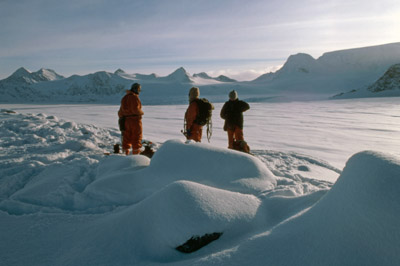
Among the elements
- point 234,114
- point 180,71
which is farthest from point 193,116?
point 180,71

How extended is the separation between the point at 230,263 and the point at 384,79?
62.4 metres

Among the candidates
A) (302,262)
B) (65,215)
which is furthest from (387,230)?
(65,215)

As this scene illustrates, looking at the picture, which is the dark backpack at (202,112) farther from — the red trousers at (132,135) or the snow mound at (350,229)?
the snow mound at (350,229)

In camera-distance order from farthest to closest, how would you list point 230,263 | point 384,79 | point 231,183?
point 384,79, point 231,183, point 230,263

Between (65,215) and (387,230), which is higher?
(387,230)

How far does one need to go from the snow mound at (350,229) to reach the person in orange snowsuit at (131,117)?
395cm

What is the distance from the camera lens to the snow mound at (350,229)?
137 centimetres

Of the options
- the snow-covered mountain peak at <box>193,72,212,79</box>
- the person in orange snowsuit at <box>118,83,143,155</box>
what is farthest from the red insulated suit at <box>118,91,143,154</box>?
the snow-covered mountain peak at <box>193,72,212,79</box>

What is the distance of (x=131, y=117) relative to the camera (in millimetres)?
5109

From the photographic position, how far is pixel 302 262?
56.9 inches

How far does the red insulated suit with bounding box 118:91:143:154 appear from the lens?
5.03m

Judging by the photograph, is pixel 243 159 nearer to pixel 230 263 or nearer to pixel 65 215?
pixel 230 263

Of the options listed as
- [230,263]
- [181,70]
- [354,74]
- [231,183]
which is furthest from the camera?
[181,70]

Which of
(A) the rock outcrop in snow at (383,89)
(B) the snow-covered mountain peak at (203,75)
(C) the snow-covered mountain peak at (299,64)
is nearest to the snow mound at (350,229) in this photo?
(A) the rock outcrop in snow at (383,89)
